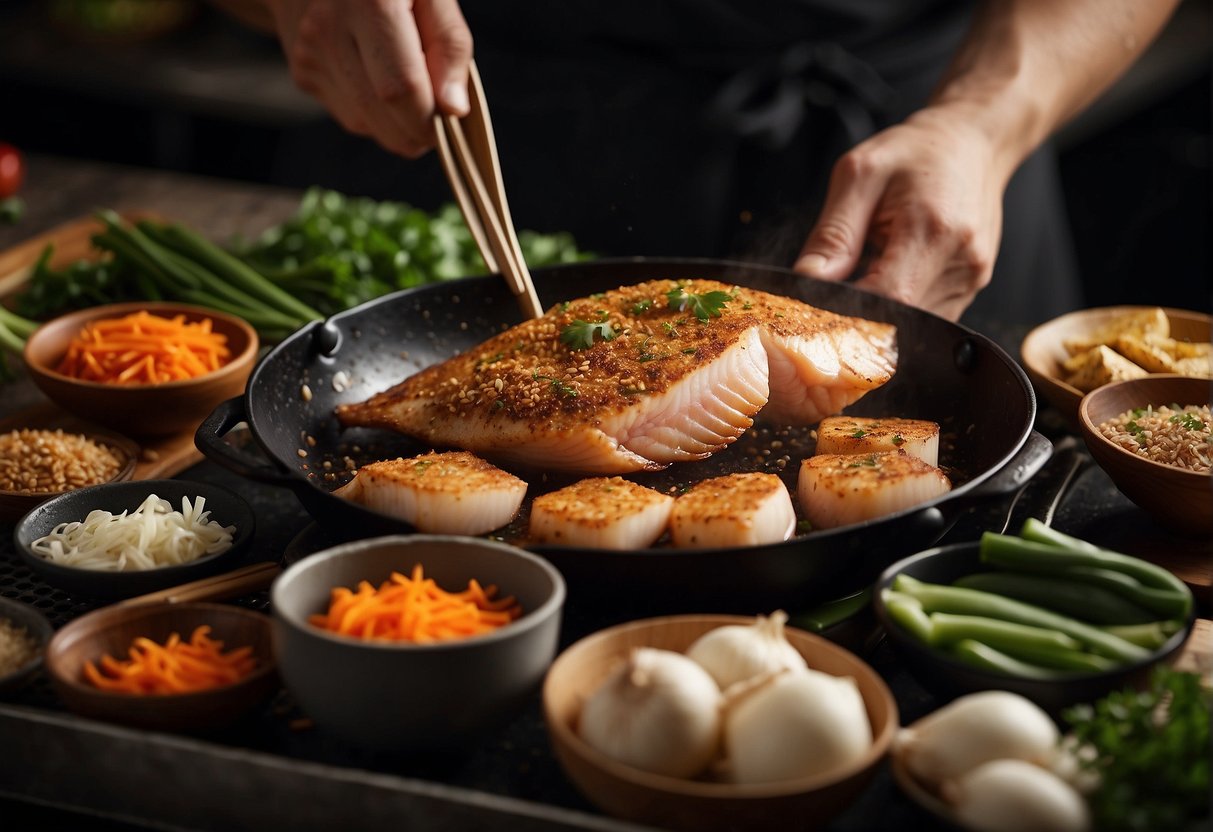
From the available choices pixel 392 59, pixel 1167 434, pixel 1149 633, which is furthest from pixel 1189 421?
pixel 392 59

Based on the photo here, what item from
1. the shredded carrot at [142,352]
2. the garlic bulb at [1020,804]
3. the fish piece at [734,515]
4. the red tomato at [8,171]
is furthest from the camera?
the red tomato at [8,171]

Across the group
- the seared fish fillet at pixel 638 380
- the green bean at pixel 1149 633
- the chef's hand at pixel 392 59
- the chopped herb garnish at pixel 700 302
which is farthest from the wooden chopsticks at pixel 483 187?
the green bean at pixel 1149 633

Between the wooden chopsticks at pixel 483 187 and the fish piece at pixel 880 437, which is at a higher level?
the wooden chopsticks at pixel 483 187

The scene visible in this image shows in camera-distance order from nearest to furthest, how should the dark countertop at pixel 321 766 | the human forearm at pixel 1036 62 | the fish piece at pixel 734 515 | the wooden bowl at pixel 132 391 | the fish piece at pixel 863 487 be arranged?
1. the dark countertop at pixel 321 766
2. the fish piece at pixel 734 515
3. the fish piece at pixel 863 487
4. the wooden bowl at pixel 132 391
5. the human forearm at pixel 1036 62

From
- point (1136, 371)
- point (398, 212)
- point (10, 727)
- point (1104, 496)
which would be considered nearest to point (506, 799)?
point (10, 727)

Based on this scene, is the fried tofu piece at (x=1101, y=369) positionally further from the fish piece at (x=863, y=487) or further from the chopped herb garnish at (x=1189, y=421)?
the fish piece at (x=863, y=487)

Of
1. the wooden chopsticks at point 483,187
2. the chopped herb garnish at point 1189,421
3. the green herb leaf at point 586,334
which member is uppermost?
the wooden chopsticks at point 483,187

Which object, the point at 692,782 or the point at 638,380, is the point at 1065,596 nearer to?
the point at 692,782

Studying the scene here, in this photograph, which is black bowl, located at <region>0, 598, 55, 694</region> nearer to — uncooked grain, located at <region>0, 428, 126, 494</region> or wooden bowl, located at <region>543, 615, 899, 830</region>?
uncooked grain, located at <region>0, 428, 126, 494</region>
